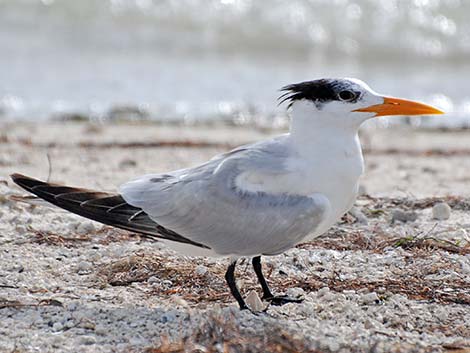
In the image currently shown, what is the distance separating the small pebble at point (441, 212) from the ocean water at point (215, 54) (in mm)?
4318

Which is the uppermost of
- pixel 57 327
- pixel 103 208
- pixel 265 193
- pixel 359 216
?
pixel 265 193

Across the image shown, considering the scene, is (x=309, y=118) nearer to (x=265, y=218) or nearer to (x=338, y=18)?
(x=265, y=218)

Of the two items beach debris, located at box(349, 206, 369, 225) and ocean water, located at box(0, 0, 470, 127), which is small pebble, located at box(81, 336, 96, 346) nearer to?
beach debris, located at box(349, 206, 369, 225)

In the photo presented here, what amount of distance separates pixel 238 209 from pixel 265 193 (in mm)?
118

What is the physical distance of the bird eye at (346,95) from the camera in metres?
3.62

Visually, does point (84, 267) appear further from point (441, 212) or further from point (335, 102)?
point (441, 212)

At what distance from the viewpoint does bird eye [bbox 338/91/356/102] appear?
3.62 metres

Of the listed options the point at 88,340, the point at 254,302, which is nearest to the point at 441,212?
the point at 254,302

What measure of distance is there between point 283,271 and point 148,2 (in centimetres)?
1002

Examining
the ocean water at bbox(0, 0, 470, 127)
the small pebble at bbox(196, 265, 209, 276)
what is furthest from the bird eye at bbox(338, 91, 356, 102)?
the ocean water at bbox(0, 0, 470, 127)

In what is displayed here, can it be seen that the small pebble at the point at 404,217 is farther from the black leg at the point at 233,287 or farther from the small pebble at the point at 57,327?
the small pebble at the point at 57,327

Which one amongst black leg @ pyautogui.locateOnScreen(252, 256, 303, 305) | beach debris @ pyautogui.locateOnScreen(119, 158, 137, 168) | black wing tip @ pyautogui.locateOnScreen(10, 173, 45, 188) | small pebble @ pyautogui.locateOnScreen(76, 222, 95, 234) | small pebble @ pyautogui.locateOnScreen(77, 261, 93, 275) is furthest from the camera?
beach debris @ pyautogui.locateOnScreen(119, 158, 137, 168)

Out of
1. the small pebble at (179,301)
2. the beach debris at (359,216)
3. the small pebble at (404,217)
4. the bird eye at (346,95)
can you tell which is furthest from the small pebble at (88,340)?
the small pebble at (404,217)

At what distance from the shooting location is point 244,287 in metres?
3.90
